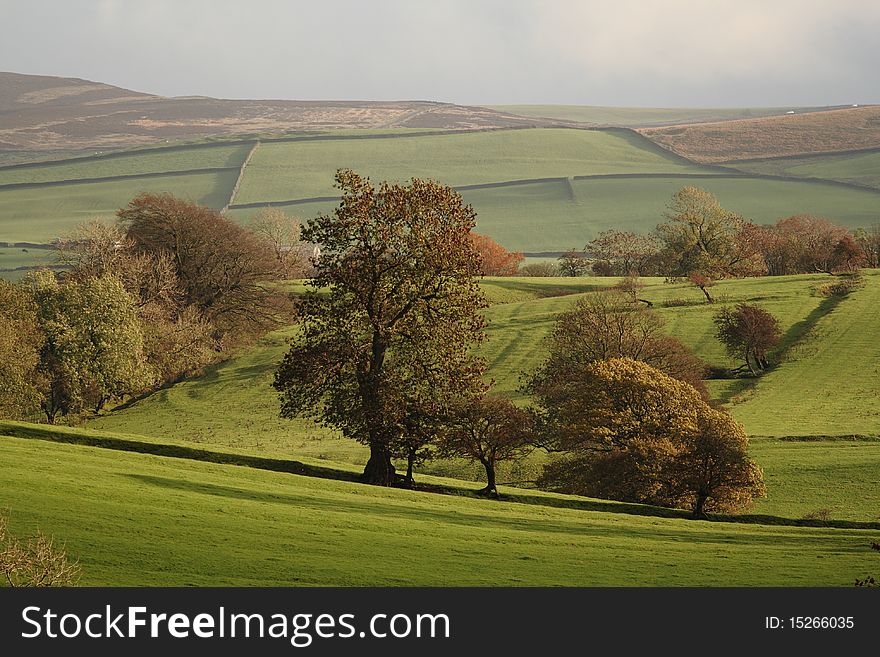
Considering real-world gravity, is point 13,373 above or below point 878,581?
below

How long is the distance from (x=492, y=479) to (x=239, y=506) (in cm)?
1549

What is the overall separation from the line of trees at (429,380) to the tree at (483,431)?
53 millimetres

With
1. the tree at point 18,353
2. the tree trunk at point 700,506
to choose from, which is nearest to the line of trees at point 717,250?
the tree at point 18,353

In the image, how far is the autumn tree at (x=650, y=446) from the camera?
37.2 m

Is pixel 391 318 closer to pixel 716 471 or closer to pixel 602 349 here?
pixel 716 471

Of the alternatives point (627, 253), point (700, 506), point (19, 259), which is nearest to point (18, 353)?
point (700, 506)

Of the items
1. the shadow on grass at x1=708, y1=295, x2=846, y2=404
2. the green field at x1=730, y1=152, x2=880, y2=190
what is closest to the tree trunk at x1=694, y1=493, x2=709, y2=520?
the shadow on grass at x1=708, y1=295, x2=846, y2=404

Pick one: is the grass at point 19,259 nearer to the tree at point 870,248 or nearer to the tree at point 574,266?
the tree at point 574,266

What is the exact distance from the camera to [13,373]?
60438mm

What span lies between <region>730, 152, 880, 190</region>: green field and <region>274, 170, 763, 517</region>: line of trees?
14851 centimetres

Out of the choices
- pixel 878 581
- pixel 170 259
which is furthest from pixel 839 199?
pixel 878 581

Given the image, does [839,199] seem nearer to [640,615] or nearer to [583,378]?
[583,378]

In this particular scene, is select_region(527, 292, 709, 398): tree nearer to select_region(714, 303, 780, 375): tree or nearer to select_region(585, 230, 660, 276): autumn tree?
select_region(714, 303, 780, 375): tree

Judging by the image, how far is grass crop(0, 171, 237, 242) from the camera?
550 feet
